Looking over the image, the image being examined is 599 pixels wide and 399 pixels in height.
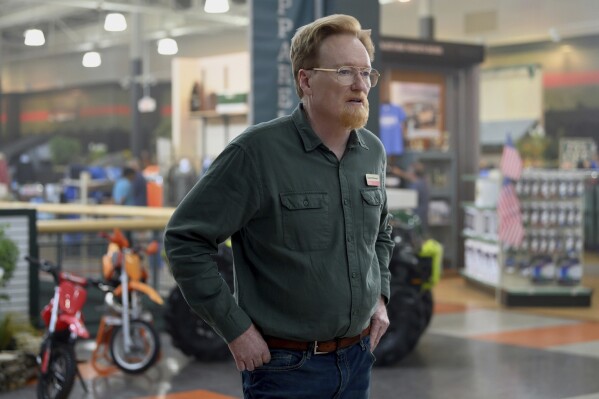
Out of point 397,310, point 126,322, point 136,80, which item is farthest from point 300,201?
point 136,80

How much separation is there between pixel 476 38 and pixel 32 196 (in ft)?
38.2

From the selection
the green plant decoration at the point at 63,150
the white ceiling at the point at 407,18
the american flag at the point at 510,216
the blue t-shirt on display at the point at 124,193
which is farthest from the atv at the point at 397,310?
the green plant decoration at the point at 63,150

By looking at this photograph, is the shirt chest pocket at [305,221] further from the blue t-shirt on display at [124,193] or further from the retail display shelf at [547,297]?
the blue t-shirt on display at [124,193]

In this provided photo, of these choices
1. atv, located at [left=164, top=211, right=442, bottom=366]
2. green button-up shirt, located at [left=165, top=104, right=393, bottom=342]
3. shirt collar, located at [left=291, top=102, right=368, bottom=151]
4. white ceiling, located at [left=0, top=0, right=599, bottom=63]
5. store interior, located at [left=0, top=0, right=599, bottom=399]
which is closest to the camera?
green button-up shirt, located at [left=165, top=104, right=393, bottom=342]

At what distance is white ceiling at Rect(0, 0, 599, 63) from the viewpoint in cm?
2511

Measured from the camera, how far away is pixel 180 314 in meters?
7.87

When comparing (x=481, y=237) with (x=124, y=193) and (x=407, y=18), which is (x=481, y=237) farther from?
(x=407, y=18)

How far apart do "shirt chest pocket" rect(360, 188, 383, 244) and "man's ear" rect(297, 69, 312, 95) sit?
31 cm

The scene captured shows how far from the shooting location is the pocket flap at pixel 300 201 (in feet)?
8.95

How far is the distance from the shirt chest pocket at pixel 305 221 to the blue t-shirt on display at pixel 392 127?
37.6ft

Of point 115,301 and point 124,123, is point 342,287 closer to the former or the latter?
point 115,301

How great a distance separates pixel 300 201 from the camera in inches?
108

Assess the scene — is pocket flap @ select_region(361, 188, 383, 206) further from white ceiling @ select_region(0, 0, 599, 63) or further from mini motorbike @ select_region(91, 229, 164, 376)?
white ceiling @ select_region(0, 0, 599, 63)

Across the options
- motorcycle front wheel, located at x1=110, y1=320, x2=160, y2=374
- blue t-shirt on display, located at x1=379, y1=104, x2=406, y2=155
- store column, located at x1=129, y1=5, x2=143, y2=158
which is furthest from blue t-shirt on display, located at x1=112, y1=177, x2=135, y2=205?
store column, located at x1=129, y1=5, x2=143, y2=158
